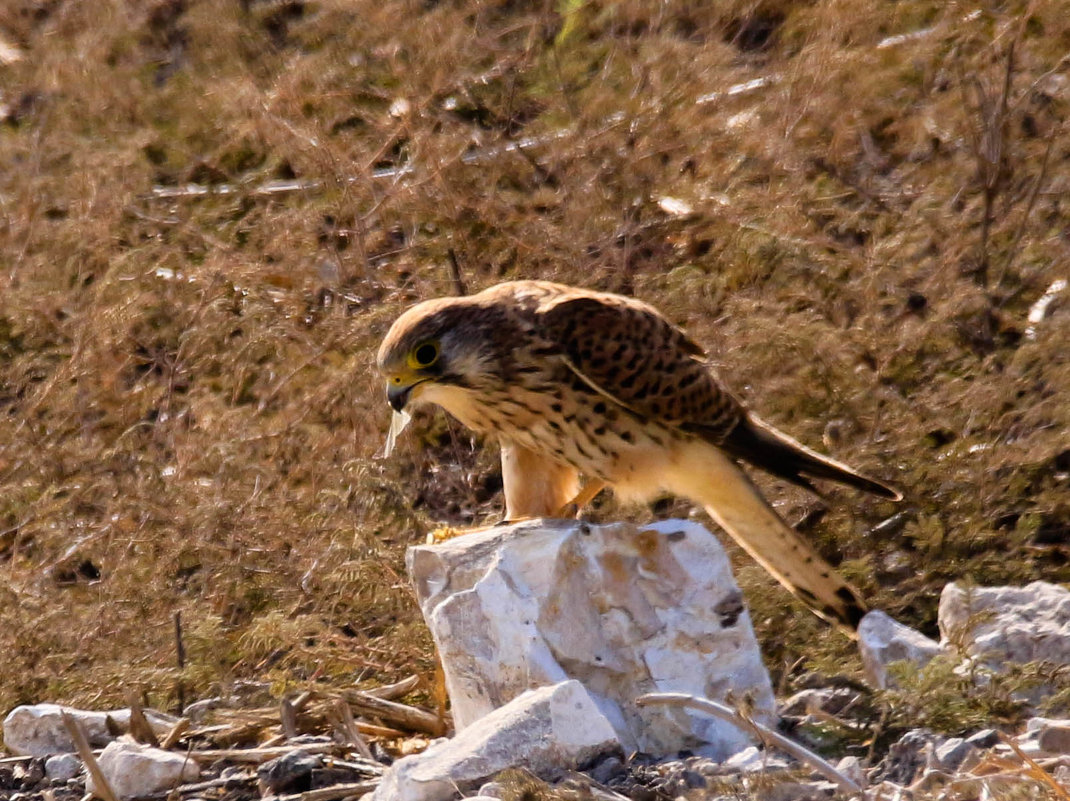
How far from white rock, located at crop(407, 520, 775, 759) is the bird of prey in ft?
1.53

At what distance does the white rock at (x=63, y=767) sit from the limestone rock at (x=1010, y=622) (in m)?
1.89

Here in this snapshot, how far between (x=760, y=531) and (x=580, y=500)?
1.62ft

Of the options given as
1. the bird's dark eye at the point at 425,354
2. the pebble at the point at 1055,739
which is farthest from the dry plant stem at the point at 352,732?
the pebble at the point at 1055,739

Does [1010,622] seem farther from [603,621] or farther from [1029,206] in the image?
[1029,206]

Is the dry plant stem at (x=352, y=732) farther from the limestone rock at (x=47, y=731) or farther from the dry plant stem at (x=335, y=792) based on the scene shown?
the limestone rock at (x=47, y=731)

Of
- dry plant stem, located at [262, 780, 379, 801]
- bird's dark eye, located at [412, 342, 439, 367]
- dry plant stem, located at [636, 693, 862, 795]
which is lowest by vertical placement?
dry plant stem, located at [262, 780, 379, 801]

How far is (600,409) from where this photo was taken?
13.0 feet

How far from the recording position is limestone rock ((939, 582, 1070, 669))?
11.3 feet

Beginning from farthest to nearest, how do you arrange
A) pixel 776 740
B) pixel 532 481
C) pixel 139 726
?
pixel 532 481 < pixel 139 726 < pixel 776 740

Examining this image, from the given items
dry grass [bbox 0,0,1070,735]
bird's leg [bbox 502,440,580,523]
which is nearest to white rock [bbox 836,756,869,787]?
dry grass [bbox 0,0,1070,735]

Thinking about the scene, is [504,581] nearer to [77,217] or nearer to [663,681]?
[663,681]

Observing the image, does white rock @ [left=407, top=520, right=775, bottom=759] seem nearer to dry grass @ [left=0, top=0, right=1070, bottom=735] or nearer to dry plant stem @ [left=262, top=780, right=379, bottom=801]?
dry plant stem @ [left=262, top=780, right=379, bottom=801]

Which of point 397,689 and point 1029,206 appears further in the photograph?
point 1029,206

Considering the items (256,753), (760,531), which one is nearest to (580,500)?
(760,531)
